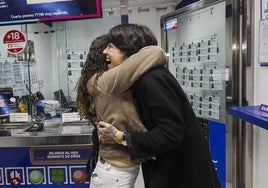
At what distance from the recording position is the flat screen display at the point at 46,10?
209 centimetres

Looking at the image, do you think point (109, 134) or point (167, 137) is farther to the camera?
point (109, 134)

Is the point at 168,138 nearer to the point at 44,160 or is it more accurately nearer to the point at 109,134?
the point at 109,134

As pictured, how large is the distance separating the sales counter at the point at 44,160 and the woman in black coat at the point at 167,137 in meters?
0.99

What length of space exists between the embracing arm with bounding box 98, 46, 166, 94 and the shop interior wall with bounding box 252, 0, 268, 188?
0.87 meters

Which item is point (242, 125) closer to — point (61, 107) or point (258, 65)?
point (258, 65)

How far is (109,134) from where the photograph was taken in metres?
1.16

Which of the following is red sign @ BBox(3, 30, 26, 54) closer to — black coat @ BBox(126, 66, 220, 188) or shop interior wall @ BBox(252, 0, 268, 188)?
black coat @ BBox(126, 66, 220, 188)

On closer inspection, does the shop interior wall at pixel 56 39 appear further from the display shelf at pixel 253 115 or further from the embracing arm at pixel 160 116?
the embracing arm at pixel 160 116

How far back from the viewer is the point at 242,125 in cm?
185

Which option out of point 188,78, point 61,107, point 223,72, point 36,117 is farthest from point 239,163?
point 36,117

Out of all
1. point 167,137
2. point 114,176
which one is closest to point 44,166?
point 114,176

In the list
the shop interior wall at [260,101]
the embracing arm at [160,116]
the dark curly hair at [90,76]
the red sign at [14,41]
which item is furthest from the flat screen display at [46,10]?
the embracing arm at [160,116]

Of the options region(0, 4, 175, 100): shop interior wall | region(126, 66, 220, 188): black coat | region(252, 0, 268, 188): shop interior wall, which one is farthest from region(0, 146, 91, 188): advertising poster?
region(252, 0, 268, 188): shop interior wall

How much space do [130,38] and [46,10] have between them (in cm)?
123
